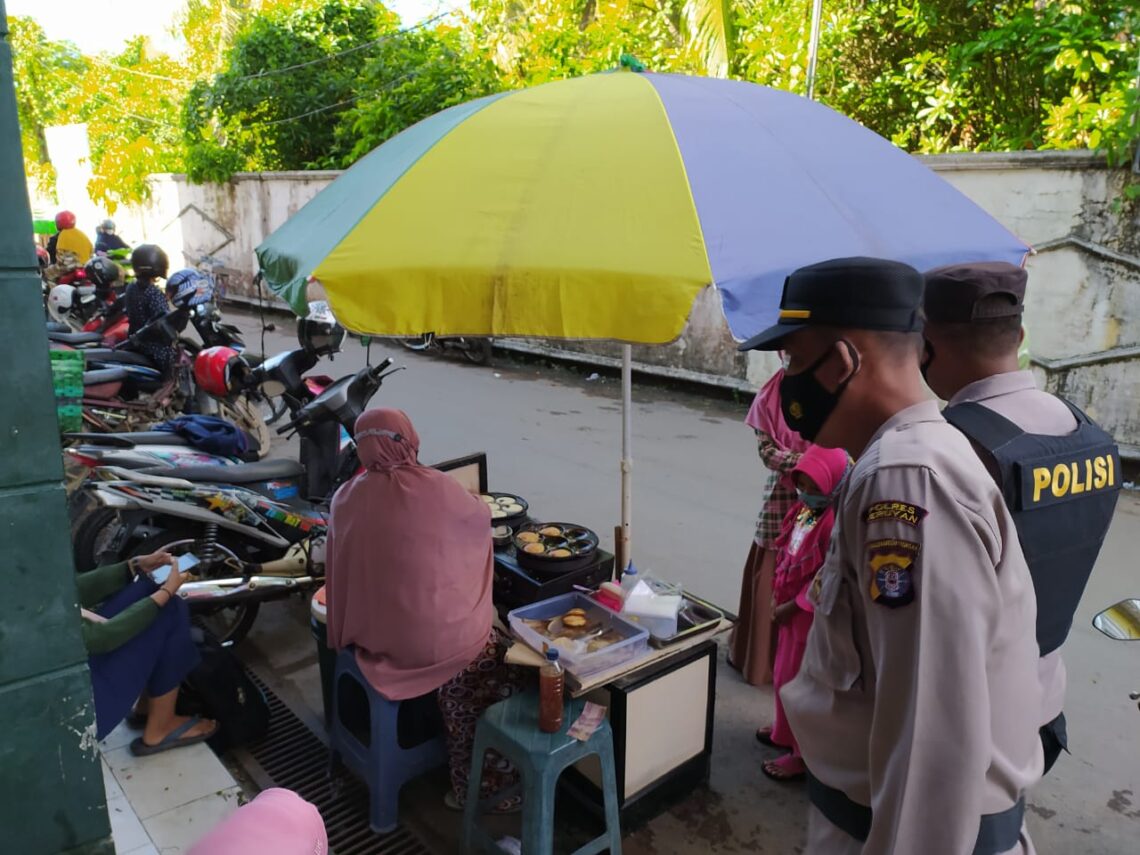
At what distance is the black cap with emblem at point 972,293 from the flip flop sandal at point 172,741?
2989 millimetres

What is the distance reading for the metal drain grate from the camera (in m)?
2.79

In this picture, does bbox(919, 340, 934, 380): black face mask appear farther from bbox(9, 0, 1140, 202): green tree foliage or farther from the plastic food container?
bbox(9, 0, 1140, 202): green tree foliage

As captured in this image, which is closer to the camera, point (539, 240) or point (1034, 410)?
point (1034, 410)

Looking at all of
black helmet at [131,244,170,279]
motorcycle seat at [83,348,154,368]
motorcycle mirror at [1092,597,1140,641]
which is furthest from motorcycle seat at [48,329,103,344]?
motorcycle mirror at [1092,597,1140,641]

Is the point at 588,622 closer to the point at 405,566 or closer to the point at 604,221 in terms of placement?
the point at 405,566

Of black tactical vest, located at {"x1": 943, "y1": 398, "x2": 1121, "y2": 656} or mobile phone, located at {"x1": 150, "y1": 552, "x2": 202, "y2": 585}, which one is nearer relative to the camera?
black tactical vest, located at {"x1": 943, "y1": 398, "x2": 1121, "y2": 656}

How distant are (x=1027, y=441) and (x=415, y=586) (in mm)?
1856

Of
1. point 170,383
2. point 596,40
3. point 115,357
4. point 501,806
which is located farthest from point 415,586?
point 596,40

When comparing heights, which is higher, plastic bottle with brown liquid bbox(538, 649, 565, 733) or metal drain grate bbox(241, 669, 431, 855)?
plastic bottle with brown liquid bbox(538, 649, 565, 733)

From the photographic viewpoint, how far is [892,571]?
4.15ft

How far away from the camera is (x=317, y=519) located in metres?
Answer: 4.21

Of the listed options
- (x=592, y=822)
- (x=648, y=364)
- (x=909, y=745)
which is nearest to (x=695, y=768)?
(x=592, y=822)

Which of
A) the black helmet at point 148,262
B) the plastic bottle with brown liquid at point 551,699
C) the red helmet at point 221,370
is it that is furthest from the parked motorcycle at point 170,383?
the plastic bottle with brown liquid at point 551,699

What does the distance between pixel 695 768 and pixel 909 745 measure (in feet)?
6.20
